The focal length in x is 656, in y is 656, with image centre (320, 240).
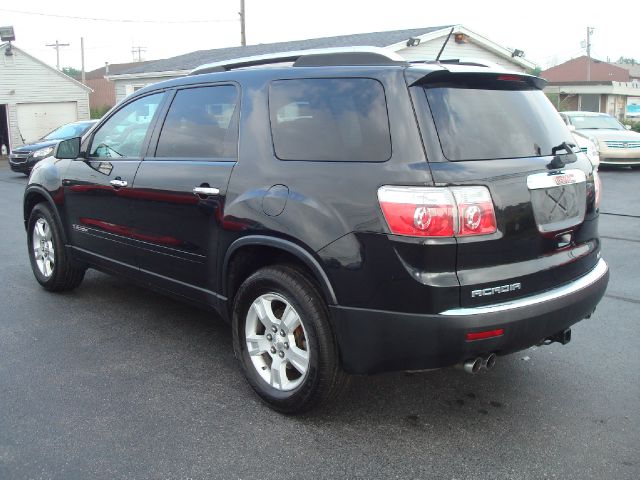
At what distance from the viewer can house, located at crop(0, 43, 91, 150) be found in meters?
29.4

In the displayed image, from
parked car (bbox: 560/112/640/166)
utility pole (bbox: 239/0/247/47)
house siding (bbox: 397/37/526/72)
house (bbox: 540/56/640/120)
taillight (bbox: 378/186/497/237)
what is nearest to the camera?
taillight (bbox: 378/186/497/237)

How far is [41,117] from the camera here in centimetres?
3095

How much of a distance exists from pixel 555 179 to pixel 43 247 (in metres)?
4.49

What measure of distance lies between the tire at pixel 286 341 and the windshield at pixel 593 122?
53.9ft

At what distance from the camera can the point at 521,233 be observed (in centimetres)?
314

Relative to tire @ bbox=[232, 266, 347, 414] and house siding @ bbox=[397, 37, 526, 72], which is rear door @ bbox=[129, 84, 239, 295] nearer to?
tire @ bbox=[232, 266, 347, 414]

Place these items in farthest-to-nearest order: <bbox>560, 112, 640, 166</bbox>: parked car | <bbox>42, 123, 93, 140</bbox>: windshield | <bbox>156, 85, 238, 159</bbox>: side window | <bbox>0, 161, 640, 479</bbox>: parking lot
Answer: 1. <bbox>42, 123, 93, 140</bbox>: windshield
2. <bbox>560, 112, 640, 166</bbox>: parked car
3. <bbox>156, 85, 238, 159</bbox>: side window
4. <bbox>0, 161, 640, 479</bbox>: parking lot

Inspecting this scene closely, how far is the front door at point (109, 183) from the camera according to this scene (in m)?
4.61

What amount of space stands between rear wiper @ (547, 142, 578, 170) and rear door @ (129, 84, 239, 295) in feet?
5.73

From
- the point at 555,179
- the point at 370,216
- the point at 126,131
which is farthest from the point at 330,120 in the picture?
the point at 126,131

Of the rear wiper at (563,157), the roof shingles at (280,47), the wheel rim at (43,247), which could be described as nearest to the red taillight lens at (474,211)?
the rear wiper at (563,157)

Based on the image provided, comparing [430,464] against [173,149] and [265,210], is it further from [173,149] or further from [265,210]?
[173,149]

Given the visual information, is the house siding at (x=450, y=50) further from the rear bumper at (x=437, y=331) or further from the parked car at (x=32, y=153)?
the rear bumper at (x=437, y=331)

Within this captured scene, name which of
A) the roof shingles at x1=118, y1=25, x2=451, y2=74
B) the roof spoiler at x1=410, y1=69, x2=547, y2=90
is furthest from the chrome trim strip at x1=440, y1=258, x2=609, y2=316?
the roof shingles at x1=118, y1=25, x2=451, y2=74
